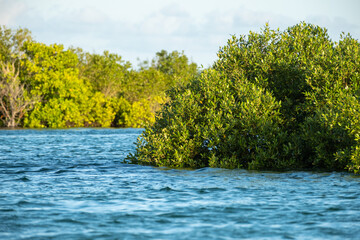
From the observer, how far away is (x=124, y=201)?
1374 cm

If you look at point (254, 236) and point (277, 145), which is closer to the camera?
point (254, 236)

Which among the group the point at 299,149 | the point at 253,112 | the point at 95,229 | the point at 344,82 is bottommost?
the point at 95,229

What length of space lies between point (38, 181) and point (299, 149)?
10.5 metres

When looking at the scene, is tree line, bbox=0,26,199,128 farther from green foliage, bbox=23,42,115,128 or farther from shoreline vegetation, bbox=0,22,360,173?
shoreline vegetation, bbox=0,22,360,173

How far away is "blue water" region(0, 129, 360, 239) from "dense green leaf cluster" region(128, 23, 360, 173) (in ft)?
3.55

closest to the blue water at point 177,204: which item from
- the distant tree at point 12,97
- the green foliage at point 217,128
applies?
the green foliage at point 217,128

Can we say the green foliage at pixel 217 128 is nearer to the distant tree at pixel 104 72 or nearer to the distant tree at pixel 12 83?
the distant tree at pixel 12 83

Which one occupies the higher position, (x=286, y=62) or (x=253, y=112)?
(x=286, y=62)

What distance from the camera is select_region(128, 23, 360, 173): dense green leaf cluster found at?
1914cm

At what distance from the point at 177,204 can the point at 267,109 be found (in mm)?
8417

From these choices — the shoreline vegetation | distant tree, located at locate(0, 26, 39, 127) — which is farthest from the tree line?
the shoreline vegetation

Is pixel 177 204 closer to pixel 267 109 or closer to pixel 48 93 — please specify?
pixel 267 109

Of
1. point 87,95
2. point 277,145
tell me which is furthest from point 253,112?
point 87,95

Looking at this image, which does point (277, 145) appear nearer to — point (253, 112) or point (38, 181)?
point (253, 112)
